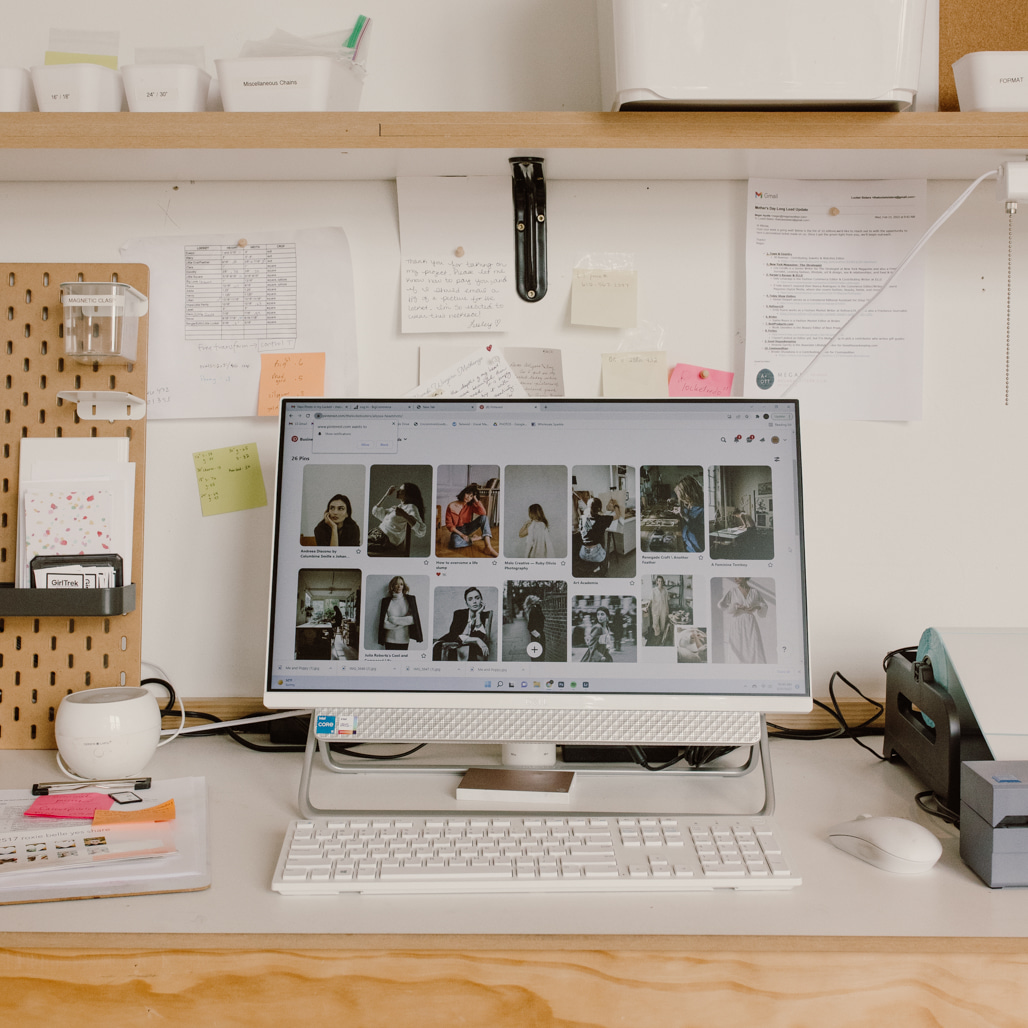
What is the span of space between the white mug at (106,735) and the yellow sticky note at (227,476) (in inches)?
11.6

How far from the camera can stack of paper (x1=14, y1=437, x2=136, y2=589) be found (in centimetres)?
108

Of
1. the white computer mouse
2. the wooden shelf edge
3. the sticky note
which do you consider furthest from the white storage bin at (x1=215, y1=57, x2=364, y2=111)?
the white computer mouse

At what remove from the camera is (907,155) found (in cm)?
102

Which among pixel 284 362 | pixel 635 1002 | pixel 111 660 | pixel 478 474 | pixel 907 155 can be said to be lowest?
pixel 635 1002

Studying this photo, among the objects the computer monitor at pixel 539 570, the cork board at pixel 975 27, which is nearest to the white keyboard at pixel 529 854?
the computer monitor at pixel 539 570

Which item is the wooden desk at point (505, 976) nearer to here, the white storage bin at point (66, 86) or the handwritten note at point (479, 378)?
the handwritten note at point (479, 378)

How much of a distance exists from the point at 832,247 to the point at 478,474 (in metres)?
0.59

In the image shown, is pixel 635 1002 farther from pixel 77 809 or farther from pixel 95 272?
pixel 95 272

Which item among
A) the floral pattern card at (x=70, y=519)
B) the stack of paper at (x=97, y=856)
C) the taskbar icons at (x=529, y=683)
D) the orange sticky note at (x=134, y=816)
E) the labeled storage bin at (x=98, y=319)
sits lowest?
the stack of paper at (x=97, y=856)

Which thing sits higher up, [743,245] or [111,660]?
[743,245]

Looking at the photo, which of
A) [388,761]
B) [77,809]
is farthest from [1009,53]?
[77,809]

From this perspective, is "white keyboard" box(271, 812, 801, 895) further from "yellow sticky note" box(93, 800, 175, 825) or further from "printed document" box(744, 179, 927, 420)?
"printed document" box(744, 179, 927, 420)

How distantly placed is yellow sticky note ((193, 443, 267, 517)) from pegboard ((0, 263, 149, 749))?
0.08 metres

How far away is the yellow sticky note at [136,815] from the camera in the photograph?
2.74ft
